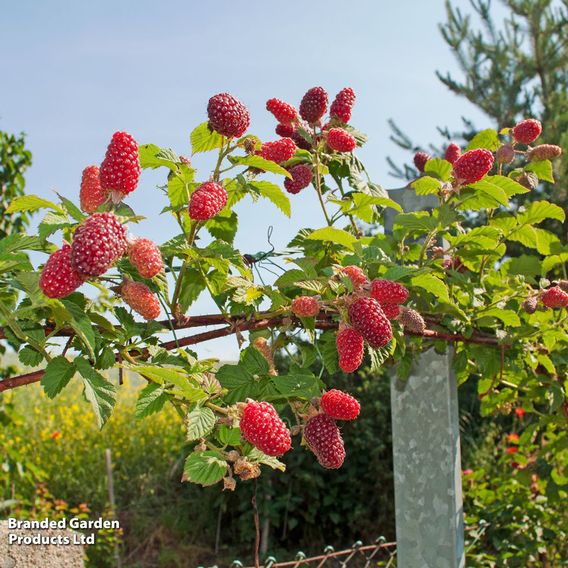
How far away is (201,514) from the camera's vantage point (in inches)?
217

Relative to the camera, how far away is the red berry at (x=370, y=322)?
1119mm

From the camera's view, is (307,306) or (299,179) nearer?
(307,306)

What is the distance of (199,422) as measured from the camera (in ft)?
3.33

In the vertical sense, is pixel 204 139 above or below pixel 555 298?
above

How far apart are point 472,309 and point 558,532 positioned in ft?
6.58

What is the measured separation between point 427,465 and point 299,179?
0.87 meters

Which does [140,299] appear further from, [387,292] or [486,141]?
[486,141]

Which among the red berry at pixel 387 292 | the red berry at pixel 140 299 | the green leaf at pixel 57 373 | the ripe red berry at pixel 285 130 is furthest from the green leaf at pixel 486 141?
the green leaf at pixel 57 373

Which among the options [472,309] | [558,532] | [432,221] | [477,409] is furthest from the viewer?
[477,409]

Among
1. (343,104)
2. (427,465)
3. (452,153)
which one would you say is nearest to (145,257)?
(343,104)

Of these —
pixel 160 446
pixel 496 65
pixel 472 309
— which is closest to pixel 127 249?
pixel 472 309

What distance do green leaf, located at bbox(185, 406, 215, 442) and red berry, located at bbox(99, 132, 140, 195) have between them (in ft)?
1.10

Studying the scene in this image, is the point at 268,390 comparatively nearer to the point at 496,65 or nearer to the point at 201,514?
the point at 201,514

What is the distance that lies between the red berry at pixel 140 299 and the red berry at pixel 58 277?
0.44ft
